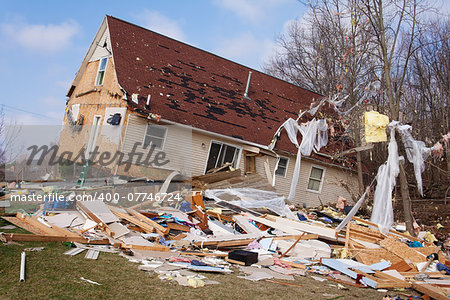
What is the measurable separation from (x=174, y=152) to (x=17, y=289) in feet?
34.7

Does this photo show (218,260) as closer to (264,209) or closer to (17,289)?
(17,289)

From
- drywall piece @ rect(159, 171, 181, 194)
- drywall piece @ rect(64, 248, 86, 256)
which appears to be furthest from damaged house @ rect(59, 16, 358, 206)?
drywall piece @ rect(64, 248, 86, 256)

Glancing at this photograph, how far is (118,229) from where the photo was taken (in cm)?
809

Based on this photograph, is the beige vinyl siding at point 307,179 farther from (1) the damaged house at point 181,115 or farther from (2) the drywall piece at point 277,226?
(2) the drywall piece at point 277,226

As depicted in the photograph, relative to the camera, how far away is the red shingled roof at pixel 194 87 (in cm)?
1508

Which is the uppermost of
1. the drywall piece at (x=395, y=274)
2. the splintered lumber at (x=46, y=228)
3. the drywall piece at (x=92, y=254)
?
the drywall piece at (x=395, y=274)

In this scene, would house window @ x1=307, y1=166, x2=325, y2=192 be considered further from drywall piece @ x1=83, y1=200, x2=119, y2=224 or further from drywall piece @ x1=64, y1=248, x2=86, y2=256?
drywall piece @ x1=64, y1=248, x2=86, y2=256

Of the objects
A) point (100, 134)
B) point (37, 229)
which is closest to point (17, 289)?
point (37, 229)

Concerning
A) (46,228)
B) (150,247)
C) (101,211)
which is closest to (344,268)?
(150,247)

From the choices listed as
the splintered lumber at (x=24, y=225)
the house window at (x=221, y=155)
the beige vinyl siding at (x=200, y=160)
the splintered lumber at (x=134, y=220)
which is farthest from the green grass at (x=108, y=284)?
the house window at (x=221, y=155)

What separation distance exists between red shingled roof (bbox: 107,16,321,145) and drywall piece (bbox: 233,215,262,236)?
5.62 meters

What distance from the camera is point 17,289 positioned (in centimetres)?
466

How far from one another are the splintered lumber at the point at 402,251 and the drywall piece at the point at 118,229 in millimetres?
5459

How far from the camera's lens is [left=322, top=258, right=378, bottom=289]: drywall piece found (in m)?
6.57
